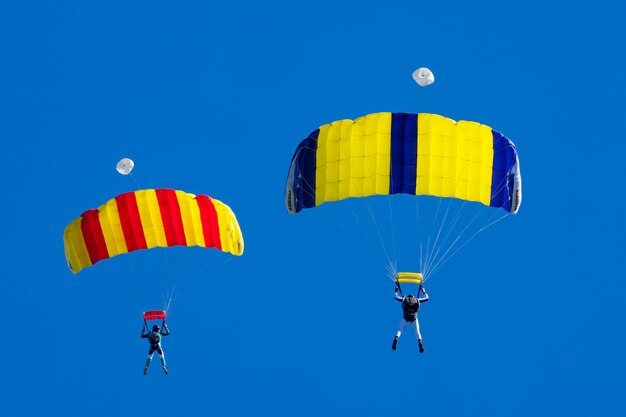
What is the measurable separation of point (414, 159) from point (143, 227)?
5.62 metres

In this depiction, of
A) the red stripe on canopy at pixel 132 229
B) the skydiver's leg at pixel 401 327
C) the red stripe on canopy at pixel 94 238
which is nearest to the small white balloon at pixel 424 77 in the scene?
the skydiver's leg at pixel 401 327

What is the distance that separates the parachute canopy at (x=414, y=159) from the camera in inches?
1176

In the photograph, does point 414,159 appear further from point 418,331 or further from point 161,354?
point 161,354

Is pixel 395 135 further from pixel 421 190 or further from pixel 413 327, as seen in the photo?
pixel 413 327

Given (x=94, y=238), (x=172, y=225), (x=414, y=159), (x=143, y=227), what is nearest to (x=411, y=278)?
→ (x=414, y=159)

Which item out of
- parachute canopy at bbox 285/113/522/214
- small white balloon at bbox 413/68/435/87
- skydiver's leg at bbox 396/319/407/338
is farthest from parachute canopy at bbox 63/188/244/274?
small white balloon at bbox 413/68/435/87

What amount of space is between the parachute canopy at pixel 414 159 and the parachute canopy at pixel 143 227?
2672 mm

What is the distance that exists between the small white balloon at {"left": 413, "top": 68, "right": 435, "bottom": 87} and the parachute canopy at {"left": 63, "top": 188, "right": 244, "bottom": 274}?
17.4ft

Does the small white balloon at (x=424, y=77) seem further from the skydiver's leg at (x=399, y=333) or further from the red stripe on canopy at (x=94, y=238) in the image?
the red stripe on canopy at (x=94, y=238)

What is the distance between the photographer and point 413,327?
1192 inches

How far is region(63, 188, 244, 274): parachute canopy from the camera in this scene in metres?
31.5

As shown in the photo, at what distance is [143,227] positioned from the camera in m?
31.5

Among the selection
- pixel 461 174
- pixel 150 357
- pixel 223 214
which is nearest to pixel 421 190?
pixel 461 174

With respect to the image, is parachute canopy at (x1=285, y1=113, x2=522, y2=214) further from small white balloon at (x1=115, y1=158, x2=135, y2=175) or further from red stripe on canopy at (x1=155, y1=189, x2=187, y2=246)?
small white balloon at (x1=115, y1=158, x2=135, y2=175)
